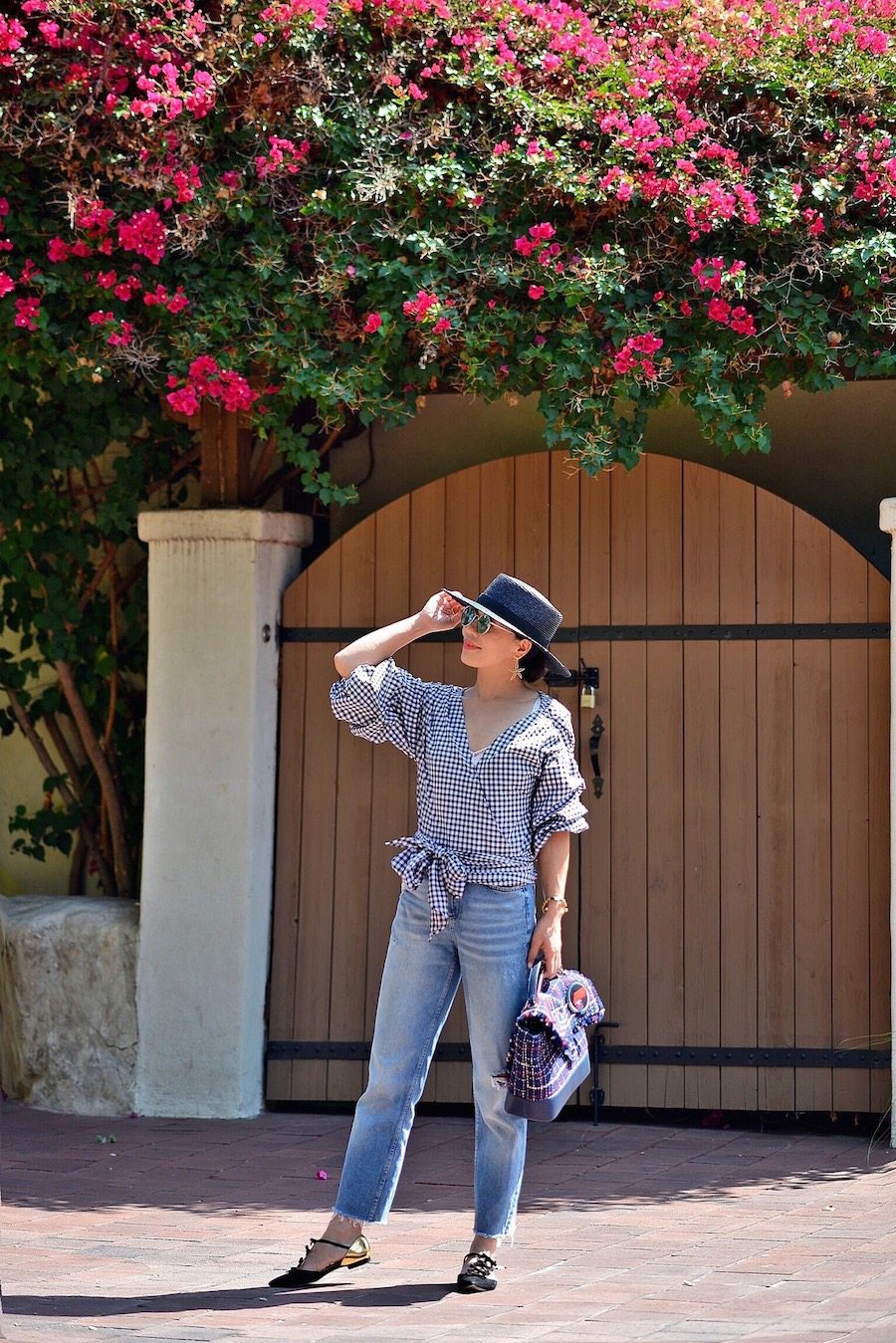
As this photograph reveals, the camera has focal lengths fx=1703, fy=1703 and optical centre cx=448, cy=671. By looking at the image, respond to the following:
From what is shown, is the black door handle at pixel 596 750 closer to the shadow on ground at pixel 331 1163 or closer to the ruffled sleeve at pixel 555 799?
the shadow on ground at pixel 331 1163

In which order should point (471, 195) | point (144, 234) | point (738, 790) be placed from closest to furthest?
point (471, 195) → point (144, 234) → point (738, 790)

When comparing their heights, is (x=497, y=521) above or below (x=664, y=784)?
above

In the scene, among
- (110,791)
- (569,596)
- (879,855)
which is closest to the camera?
(879,855)

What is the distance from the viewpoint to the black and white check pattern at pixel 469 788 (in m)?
4.08

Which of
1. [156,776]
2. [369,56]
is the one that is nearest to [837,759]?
[156,776]

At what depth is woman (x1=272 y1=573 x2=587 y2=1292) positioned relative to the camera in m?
4.05

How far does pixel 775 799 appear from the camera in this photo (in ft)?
20.1

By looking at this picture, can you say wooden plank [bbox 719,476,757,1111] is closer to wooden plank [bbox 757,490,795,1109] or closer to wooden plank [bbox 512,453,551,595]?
wooden plank [bbox 757,490,795,1109]

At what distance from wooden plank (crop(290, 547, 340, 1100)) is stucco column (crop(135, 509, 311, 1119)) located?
14 cm

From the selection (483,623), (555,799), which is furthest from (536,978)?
(483,623)

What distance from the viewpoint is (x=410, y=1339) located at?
11.8 ft

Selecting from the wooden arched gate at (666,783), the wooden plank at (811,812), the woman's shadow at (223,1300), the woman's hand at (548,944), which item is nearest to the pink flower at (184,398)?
the wooden arched gate at (666,783)

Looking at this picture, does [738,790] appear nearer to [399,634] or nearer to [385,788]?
[385,788]

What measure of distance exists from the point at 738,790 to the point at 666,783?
0.85 ft
